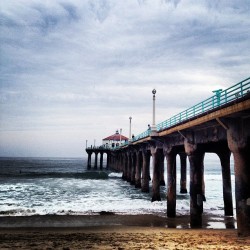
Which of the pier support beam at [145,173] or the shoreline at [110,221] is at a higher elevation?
the pier support beam at [145,173]

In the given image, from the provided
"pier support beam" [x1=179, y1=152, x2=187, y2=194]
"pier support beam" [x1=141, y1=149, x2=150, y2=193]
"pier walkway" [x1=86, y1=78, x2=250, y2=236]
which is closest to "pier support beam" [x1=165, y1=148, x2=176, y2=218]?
"pier walkway" [x1=86, y1=78, x2=250, y2=236]

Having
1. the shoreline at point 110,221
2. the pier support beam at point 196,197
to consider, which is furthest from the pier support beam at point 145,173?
the pier support beam at point 196,197

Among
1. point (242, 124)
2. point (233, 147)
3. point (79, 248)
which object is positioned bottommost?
point (79, 248)

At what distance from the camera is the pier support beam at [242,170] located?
33.1 ft

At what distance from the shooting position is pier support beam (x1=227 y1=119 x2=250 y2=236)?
10102mm

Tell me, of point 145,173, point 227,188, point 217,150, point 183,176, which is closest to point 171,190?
point 227,188

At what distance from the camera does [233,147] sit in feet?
35.4

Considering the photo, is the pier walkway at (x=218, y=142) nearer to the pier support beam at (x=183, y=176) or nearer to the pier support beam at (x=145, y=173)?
the pier support beam at (x=145, y=173)

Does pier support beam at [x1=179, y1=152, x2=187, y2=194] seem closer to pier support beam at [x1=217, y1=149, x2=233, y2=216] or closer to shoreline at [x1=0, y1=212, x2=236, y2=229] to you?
pier support beam at [x1=217, y1=149, x2=233, y2=216]

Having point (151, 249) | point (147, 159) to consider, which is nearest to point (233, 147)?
point (151, 249)

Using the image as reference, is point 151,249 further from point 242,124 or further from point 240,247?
point 242,124

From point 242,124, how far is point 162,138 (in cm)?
1065

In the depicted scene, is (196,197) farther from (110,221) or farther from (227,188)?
(110,221)

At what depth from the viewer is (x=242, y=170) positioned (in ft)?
34.2
